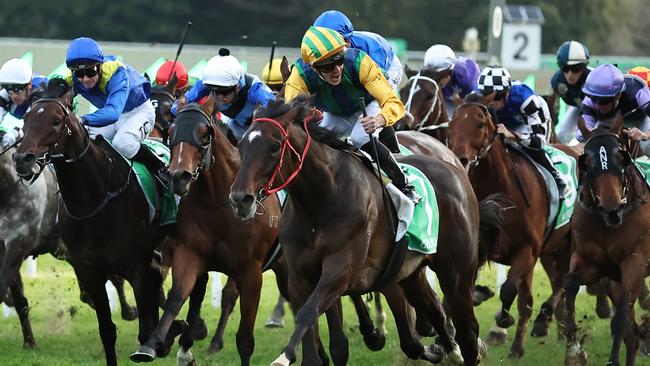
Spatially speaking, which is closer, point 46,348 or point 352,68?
point 352,68

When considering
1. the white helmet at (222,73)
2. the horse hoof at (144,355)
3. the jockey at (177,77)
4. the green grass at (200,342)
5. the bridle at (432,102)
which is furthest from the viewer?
the jockey at (177,77)

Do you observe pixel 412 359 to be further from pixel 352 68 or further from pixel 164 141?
pixel 164 141

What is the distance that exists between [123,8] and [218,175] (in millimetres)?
32288

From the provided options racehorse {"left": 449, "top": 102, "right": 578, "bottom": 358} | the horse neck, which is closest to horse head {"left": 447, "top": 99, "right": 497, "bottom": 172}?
racehorse {"left": 449, "top": 102, "right": 578, "bottom": 358}

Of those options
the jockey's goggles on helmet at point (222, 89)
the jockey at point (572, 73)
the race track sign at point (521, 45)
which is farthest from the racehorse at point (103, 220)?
the race track sign at point (521, 45)

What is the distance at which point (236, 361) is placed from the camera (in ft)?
31.0

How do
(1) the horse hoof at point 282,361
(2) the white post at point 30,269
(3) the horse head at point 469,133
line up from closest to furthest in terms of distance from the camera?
(1) the horse hoof at point 282,361, (3) the horse head at point 469,133, (2) the white post at point 30,269

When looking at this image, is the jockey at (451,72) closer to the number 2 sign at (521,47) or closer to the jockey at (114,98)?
the jockey at (114,98)

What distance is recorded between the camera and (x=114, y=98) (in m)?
8.37

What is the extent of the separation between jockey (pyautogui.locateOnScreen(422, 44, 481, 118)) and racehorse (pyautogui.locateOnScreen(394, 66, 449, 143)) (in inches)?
14.8

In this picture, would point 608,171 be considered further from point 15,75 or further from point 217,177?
point 15,75

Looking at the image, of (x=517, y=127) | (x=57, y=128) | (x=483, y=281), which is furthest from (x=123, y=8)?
(x=57, y=128)

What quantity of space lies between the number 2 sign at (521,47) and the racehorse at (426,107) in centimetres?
999

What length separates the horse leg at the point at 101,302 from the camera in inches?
328
